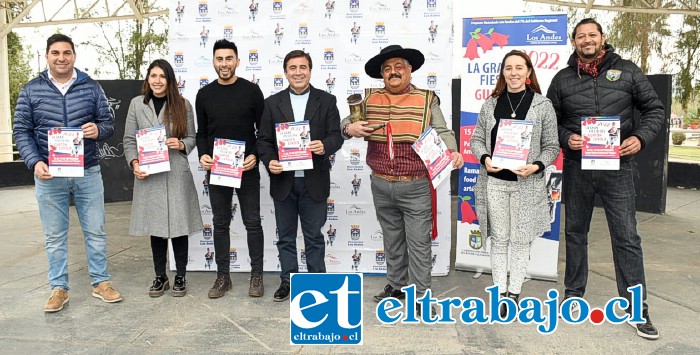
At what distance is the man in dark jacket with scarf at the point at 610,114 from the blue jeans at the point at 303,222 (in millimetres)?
1688

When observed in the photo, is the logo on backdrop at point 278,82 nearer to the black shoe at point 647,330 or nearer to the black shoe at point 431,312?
the black shoe at point 431,312

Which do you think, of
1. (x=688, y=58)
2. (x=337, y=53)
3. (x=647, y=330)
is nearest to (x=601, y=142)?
(x=647, y=330)

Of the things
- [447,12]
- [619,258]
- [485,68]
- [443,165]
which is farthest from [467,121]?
[619,258]

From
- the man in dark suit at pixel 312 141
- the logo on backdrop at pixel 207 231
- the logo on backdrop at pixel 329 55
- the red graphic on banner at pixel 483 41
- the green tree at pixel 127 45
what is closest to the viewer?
the man in dark suit at pixel 312 141

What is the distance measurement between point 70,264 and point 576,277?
4392mm

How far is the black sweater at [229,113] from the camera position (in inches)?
149

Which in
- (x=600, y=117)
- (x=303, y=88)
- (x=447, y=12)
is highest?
(x=447, y=12)

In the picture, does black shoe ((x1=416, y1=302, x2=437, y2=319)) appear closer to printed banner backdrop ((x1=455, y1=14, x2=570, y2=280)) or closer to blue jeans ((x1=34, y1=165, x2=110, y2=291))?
printed banner backdrop ((x1=455, y1=14, x2=570, y2=280))

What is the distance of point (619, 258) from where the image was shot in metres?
3.41

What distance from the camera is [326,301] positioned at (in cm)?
267

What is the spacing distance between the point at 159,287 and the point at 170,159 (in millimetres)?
990

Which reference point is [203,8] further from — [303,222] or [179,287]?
[179,287]

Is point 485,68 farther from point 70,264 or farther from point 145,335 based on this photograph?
point 70,264

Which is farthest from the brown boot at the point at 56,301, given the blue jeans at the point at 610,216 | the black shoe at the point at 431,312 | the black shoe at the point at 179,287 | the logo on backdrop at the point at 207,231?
the blue jeans at the point at 610,216
